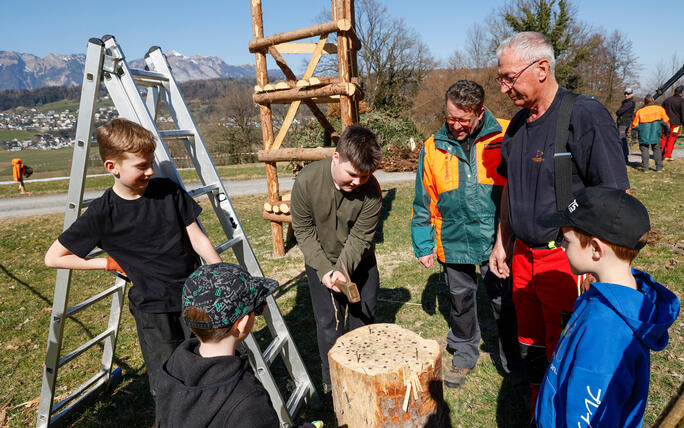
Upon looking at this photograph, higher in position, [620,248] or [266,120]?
[266,120]

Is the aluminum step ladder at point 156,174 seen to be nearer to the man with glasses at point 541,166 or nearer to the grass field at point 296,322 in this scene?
the grass field at point 296,322

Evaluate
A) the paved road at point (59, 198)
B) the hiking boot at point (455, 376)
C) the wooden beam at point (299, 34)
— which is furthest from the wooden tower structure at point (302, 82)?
the paved road at point (59, 198)

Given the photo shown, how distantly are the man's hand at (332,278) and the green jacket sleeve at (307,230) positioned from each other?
54 mm

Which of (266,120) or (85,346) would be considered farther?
(266,120)

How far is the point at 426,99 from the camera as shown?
26.6 meters

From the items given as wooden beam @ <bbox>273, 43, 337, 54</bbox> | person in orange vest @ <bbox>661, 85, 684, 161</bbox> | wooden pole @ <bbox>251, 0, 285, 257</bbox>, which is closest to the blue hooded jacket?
wooden pole @ <bbox>251, 0, 285, 257</bbox>

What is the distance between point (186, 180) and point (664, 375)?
16.2 metres

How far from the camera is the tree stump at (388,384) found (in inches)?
86.0

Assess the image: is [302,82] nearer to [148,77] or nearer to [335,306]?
[148,77]

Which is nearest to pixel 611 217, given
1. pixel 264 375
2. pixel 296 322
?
pixel 264 375

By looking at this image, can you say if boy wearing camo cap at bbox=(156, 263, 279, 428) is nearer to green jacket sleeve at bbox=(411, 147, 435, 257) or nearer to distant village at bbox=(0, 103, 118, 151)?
green jacket sleeve at bbox=(411, 147, 435, 257)

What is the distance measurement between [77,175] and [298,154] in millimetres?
3828

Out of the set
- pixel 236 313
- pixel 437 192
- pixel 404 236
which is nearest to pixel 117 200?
pixel 236 313

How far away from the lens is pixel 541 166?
2180 millimetres
